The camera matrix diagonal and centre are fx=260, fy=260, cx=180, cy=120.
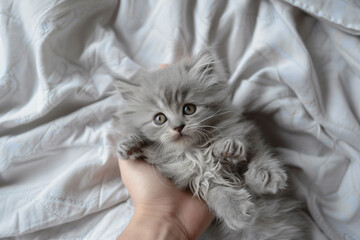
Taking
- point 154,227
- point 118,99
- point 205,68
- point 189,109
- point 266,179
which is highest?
point 205,68

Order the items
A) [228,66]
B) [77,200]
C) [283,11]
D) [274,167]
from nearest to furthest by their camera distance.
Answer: [274,167] → [283,11] → [77,200] → [228,66]

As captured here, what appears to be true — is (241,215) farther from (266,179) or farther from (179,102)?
(179,102)

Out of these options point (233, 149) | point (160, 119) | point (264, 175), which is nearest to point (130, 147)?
point (160, 119)

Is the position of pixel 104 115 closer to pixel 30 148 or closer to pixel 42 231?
pixel 30 148

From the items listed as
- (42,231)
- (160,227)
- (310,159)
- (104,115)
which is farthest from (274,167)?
(42,231)

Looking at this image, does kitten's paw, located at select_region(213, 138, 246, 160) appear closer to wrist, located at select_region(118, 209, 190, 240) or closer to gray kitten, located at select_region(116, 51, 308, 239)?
gray kitten, located at select_region(116, 51, 308, 239)

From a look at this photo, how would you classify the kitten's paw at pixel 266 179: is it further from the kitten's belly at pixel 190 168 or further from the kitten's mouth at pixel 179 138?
the kitten's mouth at pixel 179 138

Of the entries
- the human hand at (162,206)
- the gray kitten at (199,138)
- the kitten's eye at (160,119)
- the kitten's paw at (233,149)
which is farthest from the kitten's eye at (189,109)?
the human hand at (162,206)
